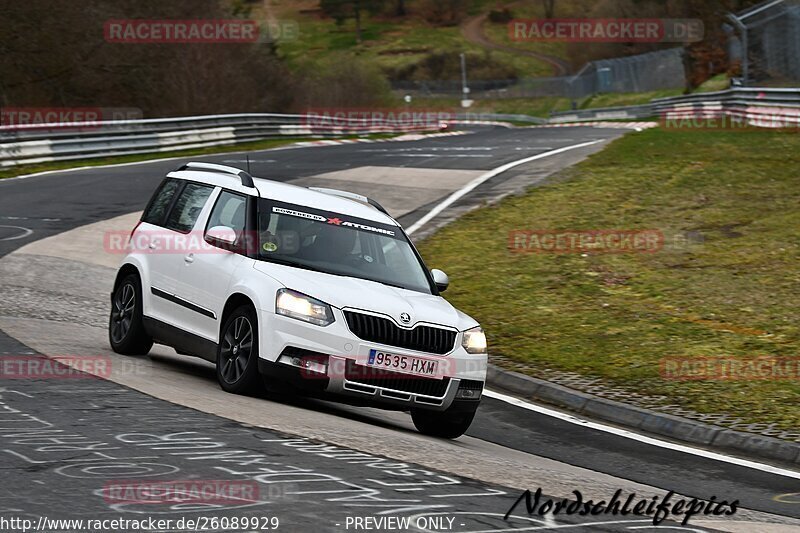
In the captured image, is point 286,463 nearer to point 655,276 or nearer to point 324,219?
point 324,219

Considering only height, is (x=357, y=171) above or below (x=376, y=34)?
below

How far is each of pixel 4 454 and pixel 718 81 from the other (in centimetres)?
5651

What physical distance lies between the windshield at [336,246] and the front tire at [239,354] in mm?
624

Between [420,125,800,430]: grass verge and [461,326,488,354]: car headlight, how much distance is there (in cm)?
243

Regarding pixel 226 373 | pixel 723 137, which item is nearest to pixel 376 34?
pixel 723 137

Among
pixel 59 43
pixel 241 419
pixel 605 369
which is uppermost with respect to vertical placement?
pixel 59 43

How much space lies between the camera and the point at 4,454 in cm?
655

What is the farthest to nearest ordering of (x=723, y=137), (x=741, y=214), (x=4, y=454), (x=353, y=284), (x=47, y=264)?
(x=723, y=137) → (x=741, y=214) → (x=47, y=264) → (x=353, y=284) → (x=4, y=454)

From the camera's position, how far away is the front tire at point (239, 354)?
9.17 metres

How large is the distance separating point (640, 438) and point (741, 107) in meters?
28.0

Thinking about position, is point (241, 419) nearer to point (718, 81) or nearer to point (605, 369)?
point (605, 369)

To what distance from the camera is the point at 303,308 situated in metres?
8.98

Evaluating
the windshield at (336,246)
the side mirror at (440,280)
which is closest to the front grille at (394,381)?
the windshield at (336,246)

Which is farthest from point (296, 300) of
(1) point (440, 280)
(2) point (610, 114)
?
(2) point (610, 114)
